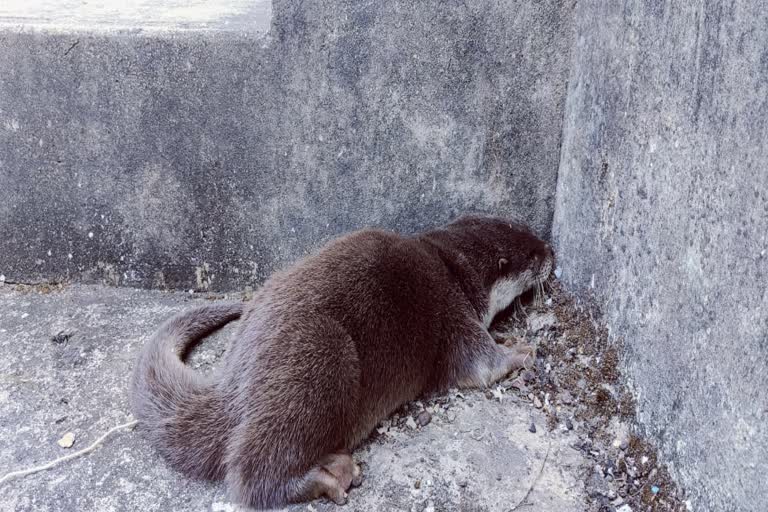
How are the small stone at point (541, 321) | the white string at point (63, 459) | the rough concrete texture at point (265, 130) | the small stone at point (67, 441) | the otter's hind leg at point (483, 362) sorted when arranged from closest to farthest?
the white string at point (63, 459)
the small stone at point (67, 441)
the otter's hind leg at point (483, 362)
the rough concrete texture at point (265, 130)
the small stone at point (541, 321)

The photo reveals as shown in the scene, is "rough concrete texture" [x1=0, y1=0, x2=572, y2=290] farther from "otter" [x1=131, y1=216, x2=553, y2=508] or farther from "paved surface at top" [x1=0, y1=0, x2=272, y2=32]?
"otter" [x1=131, y1=216, x2=553, y2=508]

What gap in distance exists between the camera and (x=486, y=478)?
230 centimetres

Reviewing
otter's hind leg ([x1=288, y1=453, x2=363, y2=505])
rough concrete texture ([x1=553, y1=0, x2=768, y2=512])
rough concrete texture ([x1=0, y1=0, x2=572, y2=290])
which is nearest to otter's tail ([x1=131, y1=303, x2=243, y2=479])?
otter's hind leg ([x1=288, y1=453, x2=363, y2=505])

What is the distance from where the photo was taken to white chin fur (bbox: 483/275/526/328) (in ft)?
9.70

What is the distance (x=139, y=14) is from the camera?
332cm

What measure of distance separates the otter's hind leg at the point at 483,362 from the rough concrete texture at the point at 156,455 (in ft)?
0.21

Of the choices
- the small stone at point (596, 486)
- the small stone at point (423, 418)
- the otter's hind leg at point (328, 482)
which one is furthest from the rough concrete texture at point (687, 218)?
the otter's hind leg at point (328, 482)

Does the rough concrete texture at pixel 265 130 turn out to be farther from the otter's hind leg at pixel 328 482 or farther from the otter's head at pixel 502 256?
the otter's hind leg at pixel 328 482

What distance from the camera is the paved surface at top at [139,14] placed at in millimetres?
3041

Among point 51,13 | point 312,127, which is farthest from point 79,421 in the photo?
point 51,13

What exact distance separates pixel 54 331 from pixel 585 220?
2.21 m

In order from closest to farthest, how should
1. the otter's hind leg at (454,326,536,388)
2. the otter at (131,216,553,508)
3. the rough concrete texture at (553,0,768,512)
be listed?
the rough concrete texture at (553,0,768,512), the otter at (131,216,553,508), the otter's hind leg at (454,326,536,388)

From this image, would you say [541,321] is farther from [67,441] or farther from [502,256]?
[67,441]

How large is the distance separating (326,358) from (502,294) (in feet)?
3.32
